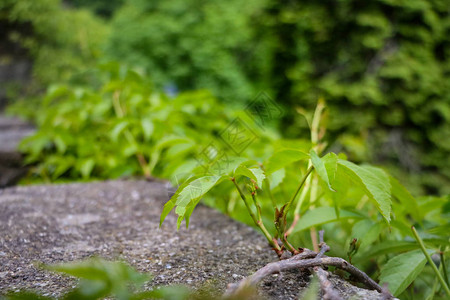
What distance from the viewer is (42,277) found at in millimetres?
608

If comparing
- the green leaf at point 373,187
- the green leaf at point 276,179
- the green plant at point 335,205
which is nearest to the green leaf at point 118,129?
the green plant at point 335,205

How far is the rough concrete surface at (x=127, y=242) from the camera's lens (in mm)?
600

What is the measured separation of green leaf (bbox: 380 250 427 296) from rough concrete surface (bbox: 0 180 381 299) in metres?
0.10

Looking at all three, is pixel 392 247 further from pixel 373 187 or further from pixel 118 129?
pixel 118 129

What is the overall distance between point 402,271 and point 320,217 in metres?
0.17

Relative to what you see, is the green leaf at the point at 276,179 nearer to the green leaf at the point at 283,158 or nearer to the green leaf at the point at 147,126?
the green leaf at the point at 283,158

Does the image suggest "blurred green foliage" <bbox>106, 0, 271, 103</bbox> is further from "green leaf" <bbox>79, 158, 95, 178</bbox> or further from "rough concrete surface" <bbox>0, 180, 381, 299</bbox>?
"rough concrete surface" <bbox>0, 180, 381, 299</bbox>

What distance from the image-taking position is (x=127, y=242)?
0.79m

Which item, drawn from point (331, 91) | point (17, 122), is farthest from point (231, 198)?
point (331, 91)

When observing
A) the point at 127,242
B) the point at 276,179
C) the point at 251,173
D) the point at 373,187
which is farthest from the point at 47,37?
the point at 373,187

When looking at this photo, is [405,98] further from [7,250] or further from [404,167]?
[7,250]

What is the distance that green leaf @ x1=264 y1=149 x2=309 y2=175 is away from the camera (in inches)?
24.0

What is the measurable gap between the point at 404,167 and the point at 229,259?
3.85m

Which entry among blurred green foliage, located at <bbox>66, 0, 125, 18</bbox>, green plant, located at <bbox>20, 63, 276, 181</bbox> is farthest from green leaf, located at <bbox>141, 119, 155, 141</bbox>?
blurred green foliage, located at <bbox>66, 0, 125, 18</bbox>
